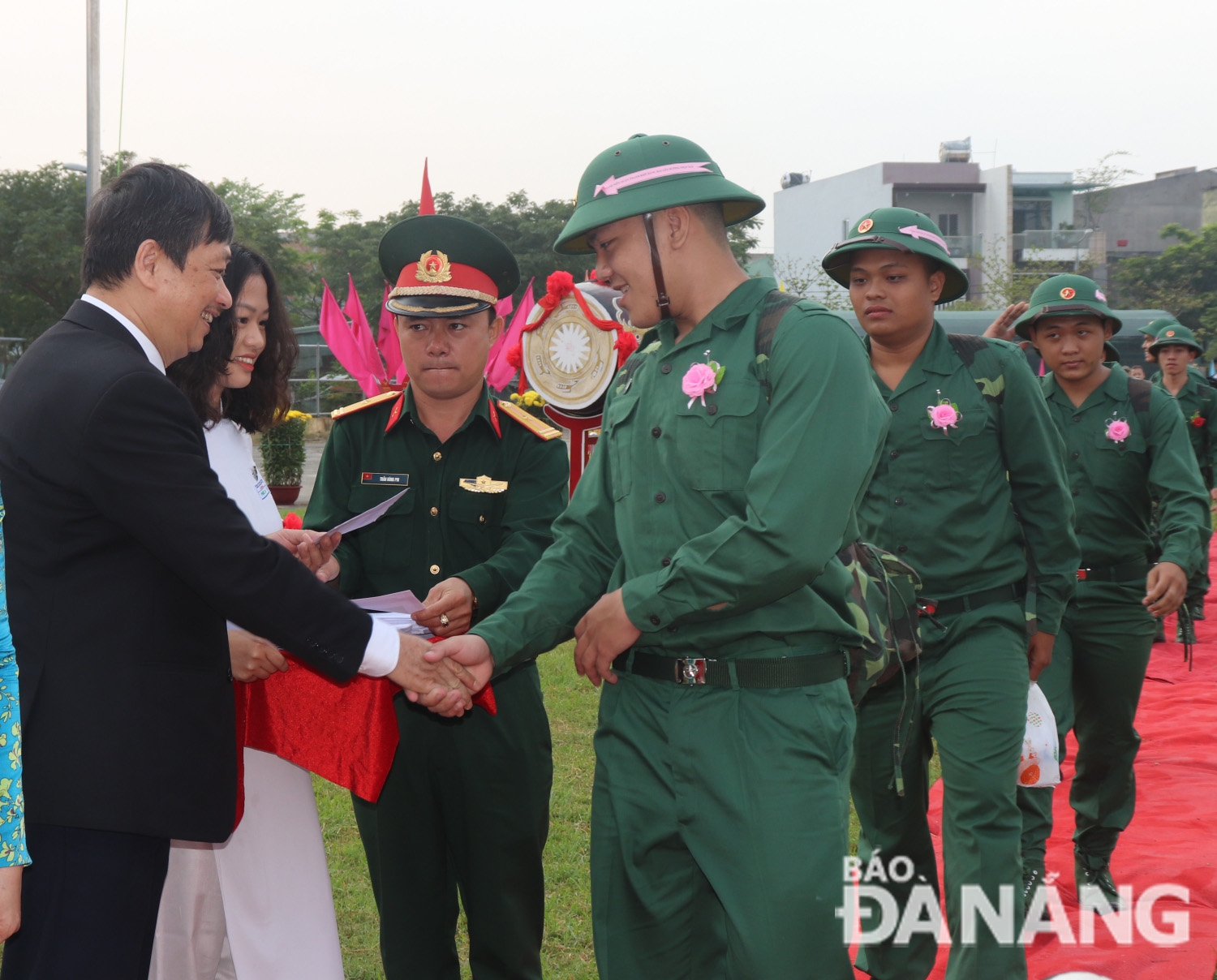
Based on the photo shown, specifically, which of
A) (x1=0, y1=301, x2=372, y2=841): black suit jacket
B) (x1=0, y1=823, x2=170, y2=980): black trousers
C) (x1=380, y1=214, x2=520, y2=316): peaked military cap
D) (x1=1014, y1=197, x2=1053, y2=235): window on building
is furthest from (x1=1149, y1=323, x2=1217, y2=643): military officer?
(x1=1014, y1=197, x2=1053, y2=235): window on building

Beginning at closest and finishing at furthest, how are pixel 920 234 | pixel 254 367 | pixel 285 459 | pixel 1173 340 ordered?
pixel 254 367
pixel 920 234
pixel 1173 340
pixel 285 459

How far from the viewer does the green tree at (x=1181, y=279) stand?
125ft

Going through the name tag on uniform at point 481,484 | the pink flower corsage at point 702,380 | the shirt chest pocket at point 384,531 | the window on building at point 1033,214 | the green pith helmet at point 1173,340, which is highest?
→ the window on building at point 1033,214

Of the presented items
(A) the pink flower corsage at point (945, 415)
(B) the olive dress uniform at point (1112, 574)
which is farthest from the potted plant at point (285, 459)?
(A) the pink flower corsage at point (945, 415)

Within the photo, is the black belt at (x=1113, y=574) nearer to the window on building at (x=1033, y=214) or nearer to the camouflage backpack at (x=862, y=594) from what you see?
the camouflage backpack at (x=862, y=594)

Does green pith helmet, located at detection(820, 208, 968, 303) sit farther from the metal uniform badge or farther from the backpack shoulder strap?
the metal uniform badge

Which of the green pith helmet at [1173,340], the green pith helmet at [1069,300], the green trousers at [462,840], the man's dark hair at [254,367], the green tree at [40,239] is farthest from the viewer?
the green tree at [40,239]

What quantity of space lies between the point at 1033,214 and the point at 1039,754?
57474 millimetres

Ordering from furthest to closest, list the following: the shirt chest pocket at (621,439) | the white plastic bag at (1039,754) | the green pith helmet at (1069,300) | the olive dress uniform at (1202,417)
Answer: the olive dress uniform at (1202,417)
the green pith helmet at (1069,300)
the white plastic bag at (1039,754)
the shirt chest pocket at (621,439)

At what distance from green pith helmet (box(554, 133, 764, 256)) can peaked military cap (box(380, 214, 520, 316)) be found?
2.69ft

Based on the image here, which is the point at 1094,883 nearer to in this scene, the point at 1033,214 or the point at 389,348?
the point at 389,348

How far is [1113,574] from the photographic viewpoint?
16.0ft

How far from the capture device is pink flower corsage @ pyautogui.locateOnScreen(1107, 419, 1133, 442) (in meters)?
4.93

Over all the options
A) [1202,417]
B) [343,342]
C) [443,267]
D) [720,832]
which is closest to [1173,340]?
[1202,417]
